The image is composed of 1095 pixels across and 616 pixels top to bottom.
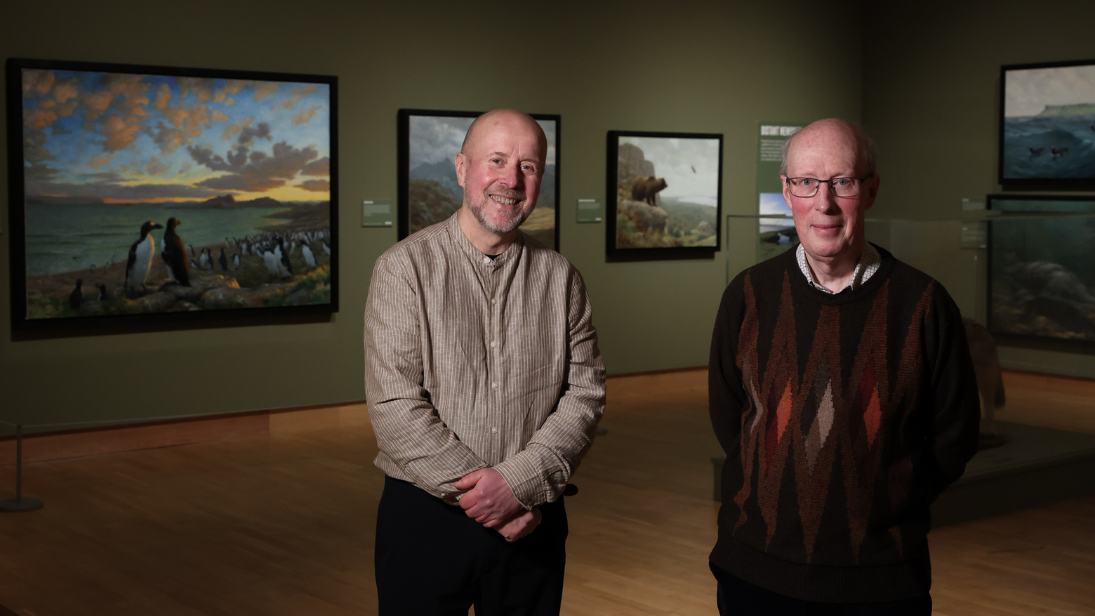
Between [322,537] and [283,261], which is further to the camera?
[283,261]

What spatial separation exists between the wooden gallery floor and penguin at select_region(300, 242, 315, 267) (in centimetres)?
151

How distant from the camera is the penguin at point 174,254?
27.8 feet

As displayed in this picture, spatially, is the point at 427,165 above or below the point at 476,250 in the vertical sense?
above

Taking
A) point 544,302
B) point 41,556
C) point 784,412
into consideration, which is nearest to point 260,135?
point 41,556

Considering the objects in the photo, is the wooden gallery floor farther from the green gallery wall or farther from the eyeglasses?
the eyeglasses

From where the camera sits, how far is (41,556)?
5762 mm

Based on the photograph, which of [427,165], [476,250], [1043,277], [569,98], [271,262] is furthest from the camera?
[569,98]

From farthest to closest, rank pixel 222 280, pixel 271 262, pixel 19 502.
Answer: pixel 271 262, pixel 222 280, pixel 19 502

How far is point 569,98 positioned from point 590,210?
111cm

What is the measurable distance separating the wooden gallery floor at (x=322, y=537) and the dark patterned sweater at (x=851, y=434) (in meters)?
2.80

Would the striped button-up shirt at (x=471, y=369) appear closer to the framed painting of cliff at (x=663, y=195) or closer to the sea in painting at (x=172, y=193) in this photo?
the sea in painting at (x=172, y=193)

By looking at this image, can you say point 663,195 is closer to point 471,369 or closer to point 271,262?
point 271,262

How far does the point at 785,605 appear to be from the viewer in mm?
2301

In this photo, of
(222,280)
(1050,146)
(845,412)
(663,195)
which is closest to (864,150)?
(845,412)
